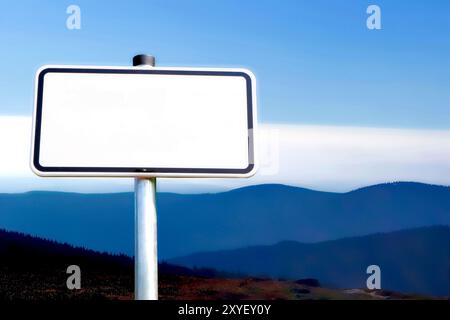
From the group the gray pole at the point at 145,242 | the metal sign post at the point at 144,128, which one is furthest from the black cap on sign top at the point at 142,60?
the gray pole at the point at 145,242

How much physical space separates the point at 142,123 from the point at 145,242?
0.19 metres

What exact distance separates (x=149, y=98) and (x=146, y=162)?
112mm

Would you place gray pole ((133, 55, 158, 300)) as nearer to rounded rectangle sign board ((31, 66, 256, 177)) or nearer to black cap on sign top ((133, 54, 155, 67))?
rounded rectangle sign board ((31, 66, 256, 177))

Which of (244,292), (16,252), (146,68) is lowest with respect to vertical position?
(244,292)

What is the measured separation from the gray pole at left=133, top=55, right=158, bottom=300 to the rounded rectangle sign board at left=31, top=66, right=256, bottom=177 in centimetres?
3

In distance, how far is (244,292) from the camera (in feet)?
33.3

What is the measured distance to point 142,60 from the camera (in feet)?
2.69

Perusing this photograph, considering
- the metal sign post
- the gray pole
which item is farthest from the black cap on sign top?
the gray pole

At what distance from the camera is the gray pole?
745 millimetres

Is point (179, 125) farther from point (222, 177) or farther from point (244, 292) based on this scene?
point (244, 292)

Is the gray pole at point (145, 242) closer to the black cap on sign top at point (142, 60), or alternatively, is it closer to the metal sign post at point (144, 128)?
the metal sign post at point (144, 128)
